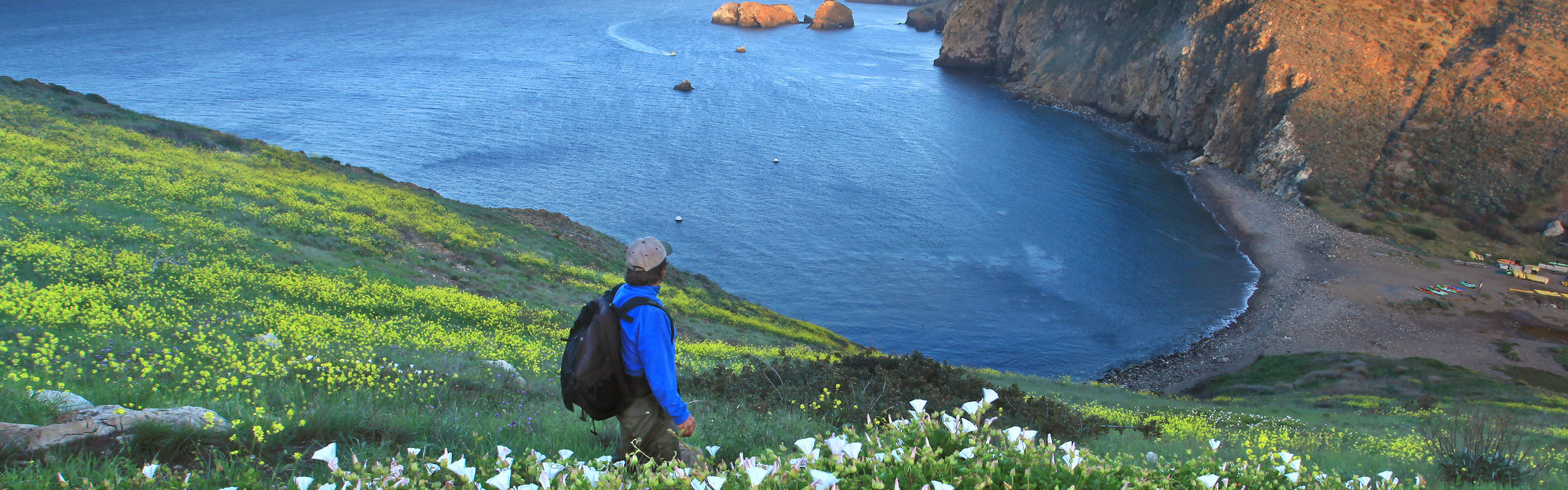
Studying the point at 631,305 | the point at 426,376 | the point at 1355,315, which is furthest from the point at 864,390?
the point at 1355,315

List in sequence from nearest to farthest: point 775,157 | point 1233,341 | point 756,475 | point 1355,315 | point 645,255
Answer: point 756,475 < point 645,255 < point 1233,341 < point 1355,315 < point 775,157

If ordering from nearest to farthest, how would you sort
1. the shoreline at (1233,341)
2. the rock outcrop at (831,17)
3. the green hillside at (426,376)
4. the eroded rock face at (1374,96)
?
the green hillside at (426,376) < the shoreline at (1233,341) < the eroded rock face at (1374,96) < the rock outcrop at (831,17)

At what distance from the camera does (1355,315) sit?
4541cm

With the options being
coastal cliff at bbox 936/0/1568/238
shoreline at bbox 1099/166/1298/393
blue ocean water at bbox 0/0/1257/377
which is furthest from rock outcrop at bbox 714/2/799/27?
shoreline at bbox 1099/166/1298/393

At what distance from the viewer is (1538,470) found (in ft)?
33.5

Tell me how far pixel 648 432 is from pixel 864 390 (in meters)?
6.89

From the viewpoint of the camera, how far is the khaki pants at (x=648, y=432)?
6.18 meters

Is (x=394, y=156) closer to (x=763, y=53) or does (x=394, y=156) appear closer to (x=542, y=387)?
(x=542, y=387)

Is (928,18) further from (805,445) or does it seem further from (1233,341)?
(805,445)

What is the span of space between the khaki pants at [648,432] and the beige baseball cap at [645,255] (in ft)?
3.42

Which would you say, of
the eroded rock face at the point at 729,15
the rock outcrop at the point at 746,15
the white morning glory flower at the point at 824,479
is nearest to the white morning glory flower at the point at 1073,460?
the white morning glory flower at the point at 824,479

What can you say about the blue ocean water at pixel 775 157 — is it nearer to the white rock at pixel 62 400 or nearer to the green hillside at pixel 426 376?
the green hillside at pixel 426 376

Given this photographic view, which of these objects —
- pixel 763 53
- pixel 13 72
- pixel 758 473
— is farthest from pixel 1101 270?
pixel 13 72

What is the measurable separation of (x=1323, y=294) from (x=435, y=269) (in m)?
49.6
